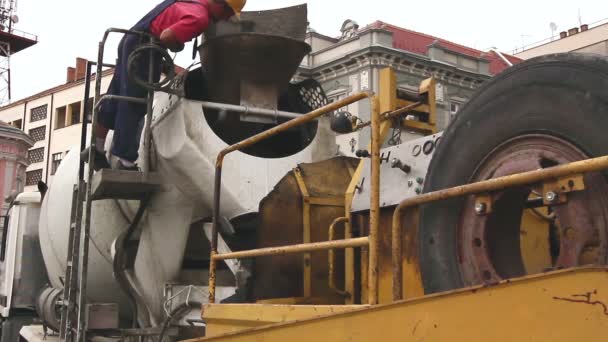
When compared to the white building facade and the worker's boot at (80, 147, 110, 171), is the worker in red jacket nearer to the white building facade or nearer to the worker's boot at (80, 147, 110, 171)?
the worker's boot at (80, 147, 110, 171)

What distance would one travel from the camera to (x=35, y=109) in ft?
152

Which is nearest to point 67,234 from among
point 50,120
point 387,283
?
point 387,283

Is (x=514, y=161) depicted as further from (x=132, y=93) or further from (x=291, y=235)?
(x=132, y=93)

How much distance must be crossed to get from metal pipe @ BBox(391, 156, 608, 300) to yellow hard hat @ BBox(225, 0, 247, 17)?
2674mm

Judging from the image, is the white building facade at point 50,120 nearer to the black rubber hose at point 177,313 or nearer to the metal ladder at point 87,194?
the metal ladder at point 87,194

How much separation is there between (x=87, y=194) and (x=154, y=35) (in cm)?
119

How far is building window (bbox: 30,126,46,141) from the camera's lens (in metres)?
44.7

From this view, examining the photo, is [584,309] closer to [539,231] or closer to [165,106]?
[539,231]

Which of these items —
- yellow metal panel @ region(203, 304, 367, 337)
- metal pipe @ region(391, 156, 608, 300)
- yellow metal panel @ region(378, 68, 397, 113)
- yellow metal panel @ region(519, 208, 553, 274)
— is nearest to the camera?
metal pipe @ region(391, 156, 608, 300)

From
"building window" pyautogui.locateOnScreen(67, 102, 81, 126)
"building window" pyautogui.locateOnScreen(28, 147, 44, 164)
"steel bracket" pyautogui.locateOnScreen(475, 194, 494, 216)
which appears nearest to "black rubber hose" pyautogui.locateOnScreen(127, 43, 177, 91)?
"steel bracket" pyautogui.locateOnScreen(475, 194, 494, 216)

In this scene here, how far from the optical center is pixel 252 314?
3.13 m

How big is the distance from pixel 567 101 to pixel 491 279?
615mm

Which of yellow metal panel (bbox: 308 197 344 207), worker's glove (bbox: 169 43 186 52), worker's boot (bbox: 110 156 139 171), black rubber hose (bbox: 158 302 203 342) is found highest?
worker's glove (bbox: 169 43 186 52)

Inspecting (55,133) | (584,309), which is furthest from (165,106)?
(55,133)
